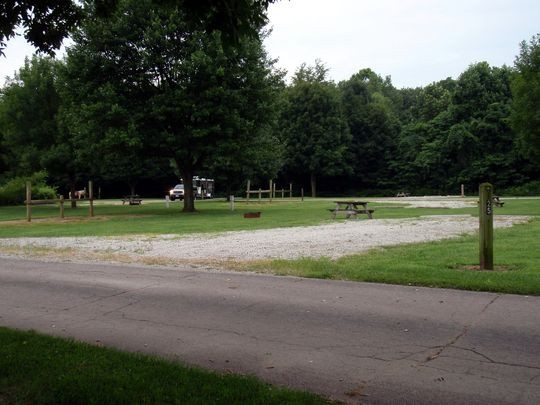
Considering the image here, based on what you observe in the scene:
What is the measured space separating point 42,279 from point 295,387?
261 inches

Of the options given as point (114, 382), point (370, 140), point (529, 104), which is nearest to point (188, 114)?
point (529, 104)

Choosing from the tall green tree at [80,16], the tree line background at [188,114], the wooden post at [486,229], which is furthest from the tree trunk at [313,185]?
the tall green tree at [80,16]

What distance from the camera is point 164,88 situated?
1218 inches

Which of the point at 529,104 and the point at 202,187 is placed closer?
the point at 529,104

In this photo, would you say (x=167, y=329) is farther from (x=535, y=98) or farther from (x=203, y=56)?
(x=535, y=98)

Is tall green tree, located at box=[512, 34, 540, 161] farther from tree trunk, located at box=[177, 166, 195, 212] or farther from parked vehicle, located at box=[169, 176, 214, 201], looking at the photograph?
parked vehicle, located at box=[169, 176, 214, 201]

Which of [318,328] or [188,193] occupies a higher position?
[188,193]

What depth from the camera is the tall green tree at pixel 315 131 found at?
67.8 meters

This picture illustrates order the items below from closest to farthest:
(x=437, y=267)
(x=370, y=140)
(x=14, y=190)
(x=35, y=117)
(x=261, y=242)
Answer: (x=437, y=267) < (x=261, y=242) < (x=35, y=117) < (x=14, y=190) < (x=370, y=140)

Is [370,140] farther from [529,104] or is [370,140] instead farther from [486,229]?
[486,229]

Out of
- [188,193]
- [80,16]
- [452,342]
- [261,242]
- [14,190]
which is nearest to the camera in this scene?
[452,342]

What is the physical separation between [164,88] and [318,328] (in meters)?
26.9

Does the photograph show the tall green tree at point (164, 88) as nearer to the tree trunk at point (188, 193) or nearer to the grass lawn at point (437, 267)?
the tree trunk at point (188, 193)

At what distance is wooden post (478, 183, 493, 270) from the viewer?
9438 millimetres
